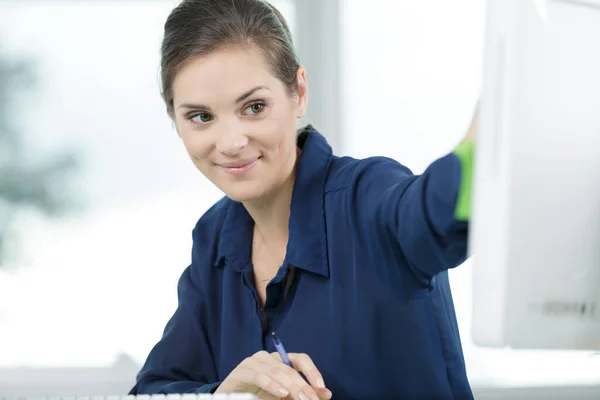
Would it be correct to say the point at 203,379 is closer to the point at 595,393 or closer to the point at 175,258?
the point at 175,258

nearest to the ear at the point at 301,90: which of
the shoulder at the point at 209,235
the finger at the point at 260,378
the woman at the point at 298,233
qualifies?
the woman at the point at 298,233

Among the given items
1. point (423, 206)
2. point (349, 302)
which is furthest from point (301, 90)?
point (423, 206)

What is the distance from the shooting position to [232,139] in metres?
1.21

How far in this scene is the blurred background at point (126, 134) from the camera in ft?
7.09

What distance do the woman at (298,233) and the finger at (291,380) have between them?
105 millimetres

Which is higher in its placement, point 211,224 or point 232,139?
point 232,139

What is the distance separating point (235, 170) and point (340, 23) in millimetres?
1071

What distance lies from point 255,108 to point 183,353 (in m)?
0.50

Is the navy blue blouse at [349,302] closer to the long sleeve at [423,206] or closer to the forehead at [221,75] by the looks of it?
the long sleeve at [423,206]

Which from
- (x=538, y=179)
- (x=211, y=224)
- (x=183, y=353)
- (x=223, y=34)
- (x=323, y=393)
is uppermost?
(x=223, y=34)

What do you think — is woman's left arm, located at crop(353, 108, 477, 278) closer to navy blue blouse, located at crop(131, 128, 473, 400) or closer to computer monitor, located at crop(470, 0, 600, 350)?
navy blue blouse, located at crop(131, 128, 473, 400)

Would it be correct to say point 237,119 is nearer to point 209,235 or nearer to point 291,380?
point 209,235

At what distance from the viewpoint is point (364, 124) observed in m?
2.20

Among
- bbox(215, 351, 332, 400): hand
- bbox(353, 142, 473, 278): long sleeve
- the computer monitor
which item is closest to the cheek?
bbox(353, 142, 473, 278): long sleeve
